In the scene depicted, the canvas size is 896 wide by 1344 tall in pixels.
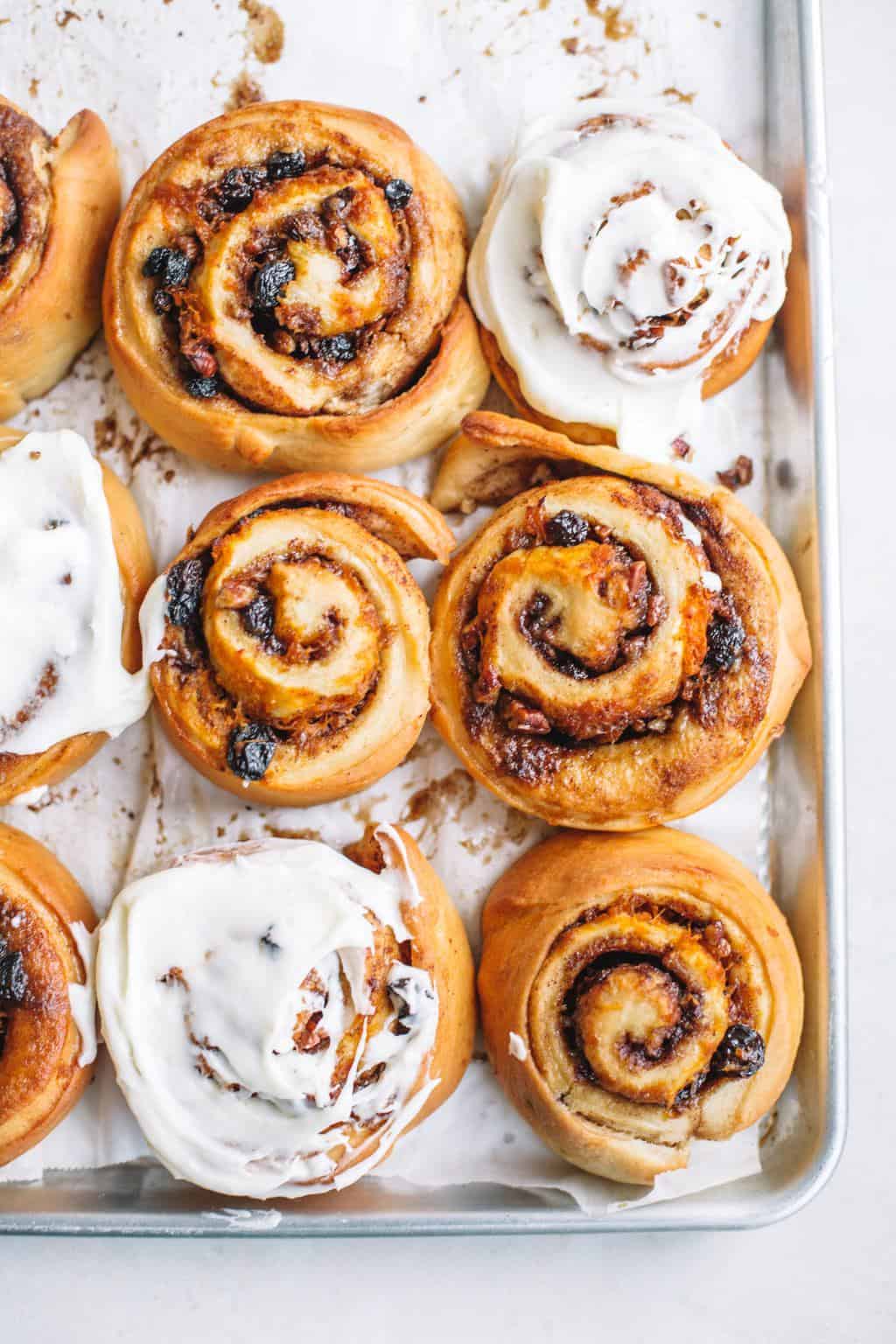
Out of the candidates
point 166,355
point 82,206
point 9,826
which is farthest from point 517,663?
point 82,206

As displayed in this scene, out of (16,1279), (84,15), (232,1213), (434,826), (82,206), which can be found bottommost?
(16,1279)

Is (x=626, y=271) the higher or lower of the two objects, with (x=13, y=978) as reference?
higher

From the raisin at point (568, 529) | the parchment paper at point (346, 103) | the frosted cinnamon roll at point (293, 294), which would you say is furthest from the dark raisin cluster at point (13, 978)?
the raisin at point (568, 529)

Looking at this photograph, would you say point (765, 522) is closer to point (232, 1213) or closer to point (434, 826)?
point (434, 826)

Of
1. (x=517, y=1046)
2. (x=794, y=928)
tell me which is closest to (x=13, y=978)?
(x=517, y=1046)

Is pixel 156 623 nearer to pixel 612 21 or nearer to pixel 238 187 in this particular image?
pixel 238 187

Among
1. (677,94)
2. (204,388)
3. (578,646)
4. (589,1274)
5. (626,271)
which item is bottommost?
(589,1274)
